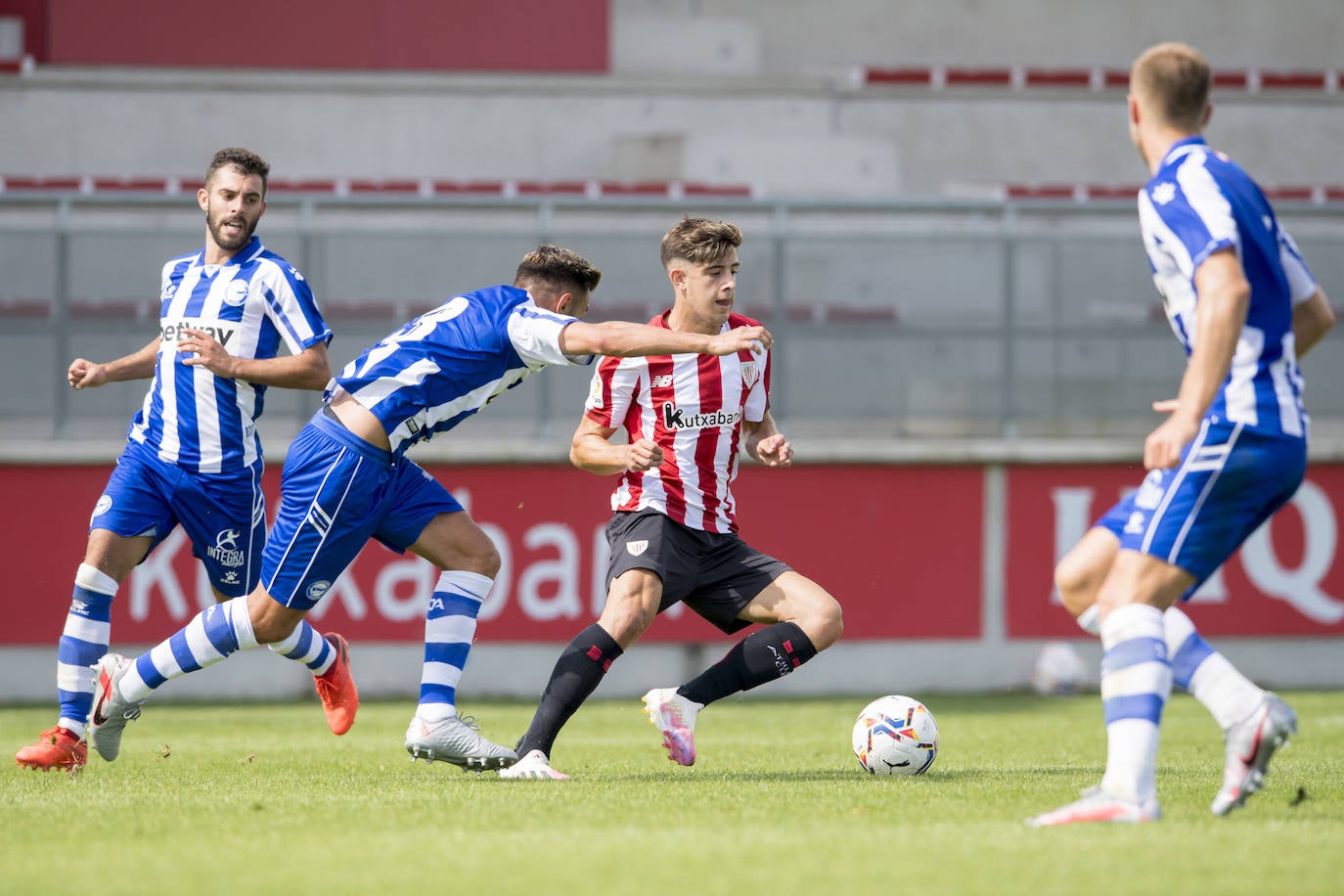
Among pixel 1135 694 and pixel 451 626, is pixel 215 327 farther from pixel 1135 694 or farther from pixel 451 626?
pixel 1135 694

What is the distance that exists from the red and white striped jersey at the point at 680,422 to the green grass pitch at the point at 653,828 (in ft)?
3.31

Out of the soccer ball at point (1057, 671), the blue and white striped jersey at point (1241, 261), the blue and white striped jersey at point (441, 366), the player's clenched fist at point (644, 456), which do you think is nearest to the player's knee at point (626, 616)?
the player's clenched fist at point (644, 456)

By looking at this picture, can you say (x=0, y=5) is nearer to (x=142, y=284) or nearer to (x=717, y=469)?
(x=142, y=284)

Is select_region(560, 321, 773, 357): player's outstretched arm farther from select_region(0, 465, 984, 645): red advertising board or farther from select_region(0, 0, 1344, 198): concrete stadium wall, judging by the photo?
select_region(0, 0, 1344, 198): concrete stadium wall

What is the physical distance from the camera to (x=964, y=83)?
752 inches

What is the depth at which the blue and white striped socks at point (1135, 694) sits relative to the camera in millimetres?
4152

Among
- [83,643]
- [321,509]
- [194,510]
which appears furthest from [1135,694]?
[83,643]

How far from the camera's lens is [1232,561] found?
38.3 feet

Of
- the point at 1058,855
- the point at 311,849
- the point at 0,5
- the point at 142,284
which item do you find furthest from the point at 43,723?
the point at 0,5

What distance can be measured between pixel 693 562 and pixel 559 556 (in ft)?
17.7

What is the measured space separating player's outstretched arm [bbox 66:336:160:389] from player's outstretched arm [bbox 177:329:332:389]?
43 centimetres

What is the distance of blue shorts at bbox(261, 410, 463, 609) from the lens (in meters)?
5.58

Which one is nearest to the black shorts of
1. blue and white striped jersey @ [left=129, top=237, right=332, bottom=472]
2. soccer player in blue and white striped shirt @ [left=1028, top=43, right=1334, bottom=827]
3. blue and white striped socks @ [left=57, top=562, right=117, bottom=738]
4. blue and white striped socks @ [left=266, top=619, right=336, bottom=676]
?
blue and white striped socks @ [left=266, top=619, right=336, bottom=676]

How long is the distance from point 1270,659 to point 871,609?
298 cm
